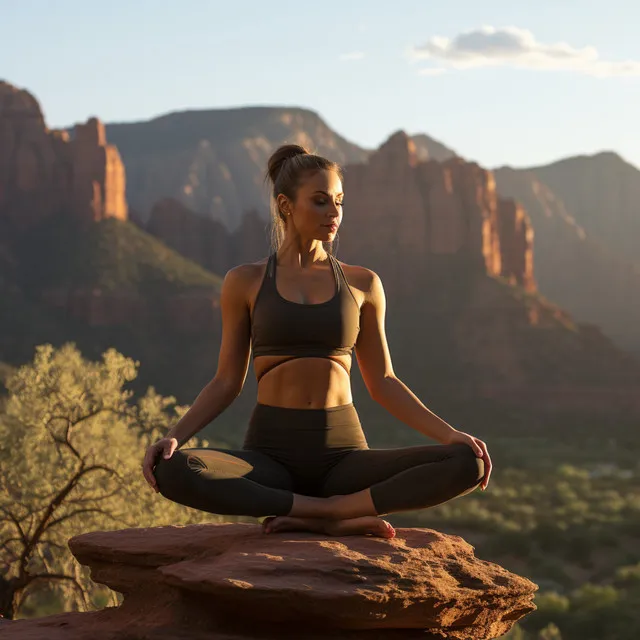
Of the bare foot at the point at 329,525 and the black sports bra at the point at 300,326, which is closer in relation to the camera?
the bare foot at the point at 329,525

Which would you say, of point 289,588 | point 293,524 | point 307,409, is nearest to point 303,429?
point 307,409

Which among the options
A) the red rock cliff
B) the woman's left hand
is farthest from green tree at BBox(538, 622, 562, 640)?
the red rock cliff

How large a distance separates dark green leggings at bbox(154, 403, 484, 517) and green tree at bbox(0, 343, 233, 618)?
8.51m

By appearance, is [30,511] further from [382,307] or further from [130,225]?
[130,225]

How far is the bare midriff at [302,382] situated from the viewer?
19.3ft

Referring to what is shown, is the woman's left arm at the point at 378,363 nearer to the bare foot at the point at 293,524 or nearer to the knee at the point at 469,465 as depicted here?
the knee at the point at 469,465

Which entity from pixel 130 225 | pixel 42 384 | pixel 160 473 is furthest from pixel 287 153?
pixel 130 225

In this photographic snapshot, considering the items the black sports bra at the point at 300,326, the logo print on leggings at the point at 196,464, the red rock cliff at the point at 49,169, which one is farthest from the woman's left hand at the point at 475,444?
the red rock cliff at the point at 49,169

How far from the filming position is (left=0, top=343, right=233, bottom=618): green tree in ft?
48.8

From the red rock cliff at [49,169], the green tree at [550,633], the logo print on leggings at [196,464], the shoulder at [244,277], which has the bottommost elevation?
the green tree at [550,633]

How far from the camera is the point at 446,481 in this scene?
18.6 ft

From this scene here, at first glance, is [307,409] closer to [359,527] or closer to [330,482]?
[330,482]

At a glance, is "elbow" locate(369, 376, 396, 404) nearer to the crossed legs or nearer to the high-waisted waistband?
the high-waisted waistband

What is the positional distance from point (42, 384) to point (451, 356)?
6531 centimetres
